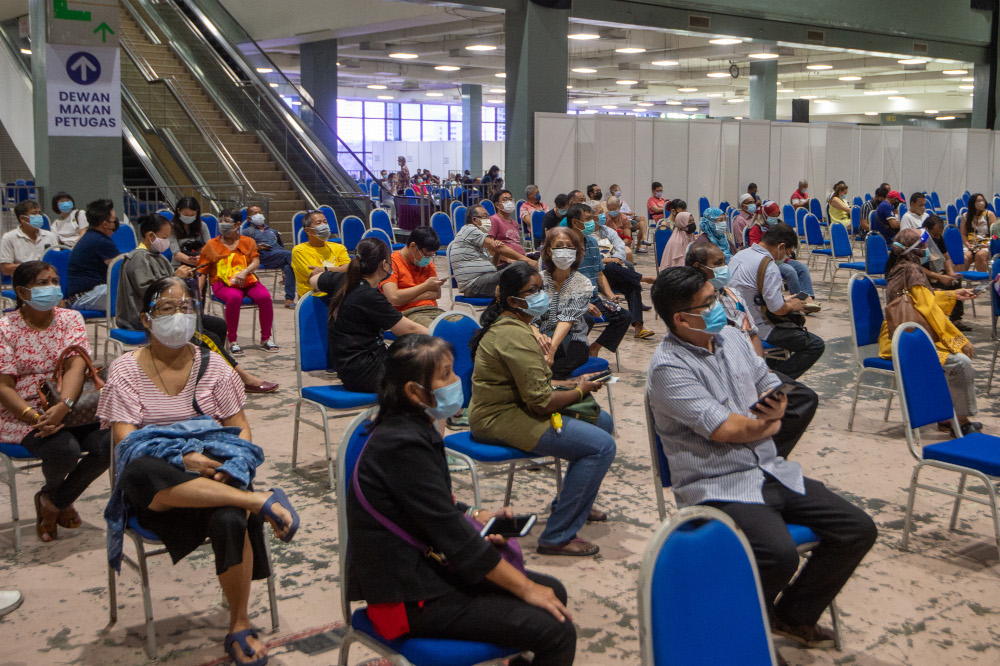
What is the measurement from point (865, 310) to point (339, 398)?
3.38m

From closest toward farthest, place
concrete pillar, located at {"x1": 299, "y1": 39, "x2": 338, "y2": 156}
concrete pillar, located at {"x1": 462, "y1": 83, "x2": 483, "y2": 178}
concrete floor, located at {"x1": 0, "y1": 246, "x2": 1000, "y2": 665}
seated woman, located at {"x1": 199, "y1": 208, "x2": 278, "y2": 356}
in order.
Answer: concrete floor, located at {"x1": 0, "y1": 246, "x2": 1000, "y2": 665} → seated woman, located at {"x1": 199, "y1": 208, "x2": 278, "y2": 356} → concrete pillar, located at {"x1": 299, "y1": 39, "x2": 338, "y2": 156} → concrete pillar, located at {"x1": 462, "y1": 83, "x2": 483, "y2": 178}

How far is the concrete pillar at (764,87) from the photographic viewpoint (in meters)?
22.8

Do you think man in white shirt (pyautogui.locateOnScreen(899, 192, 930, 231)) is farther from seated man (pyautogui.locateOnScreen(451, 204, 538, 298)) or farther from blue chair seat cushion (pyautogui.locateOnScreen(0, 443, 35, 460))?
blue chair seat cushion (pyautogui.locateOnScreen(0, 443, 35, 460))

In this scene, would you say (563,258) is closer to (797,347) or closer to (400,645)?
(797,347)

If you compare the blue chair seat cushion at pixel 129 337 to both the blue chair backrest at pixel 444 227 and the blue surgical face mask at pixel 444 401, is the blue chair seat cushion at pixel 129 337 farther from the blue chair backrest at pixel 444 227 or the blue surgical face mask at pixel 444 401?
the blue chair backrest at pixel 444 227

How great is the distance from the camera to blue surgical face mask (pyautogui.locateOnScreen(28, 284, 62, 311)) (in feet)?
13.3

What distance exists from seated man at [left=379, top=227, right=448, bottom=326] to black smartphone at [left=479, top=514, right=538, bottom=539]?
3644 mm

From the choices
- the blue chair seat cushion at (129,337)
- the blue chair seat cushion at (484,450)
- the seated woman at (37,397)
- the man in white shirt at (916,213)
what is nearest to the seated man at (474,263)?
the blue chair seat cushion at (129,337)

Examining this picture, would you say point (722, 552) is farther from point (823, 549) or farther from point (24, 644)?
point (24, 644)

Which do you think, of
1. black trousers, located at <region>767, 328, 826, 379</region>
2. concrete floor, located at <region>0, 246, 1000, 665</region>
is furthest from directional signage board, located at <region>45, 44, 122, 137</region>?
black trousers, located at <region>767, 328, 826, 379</region>

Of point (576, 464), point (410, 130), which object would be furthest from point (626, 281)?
point (410, 130)

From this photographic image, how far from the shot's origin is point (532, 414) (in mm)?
3883

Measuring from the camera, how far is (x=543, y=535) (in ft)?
13.2

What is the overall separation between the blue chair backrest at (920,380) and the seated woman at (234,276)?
224 inches
